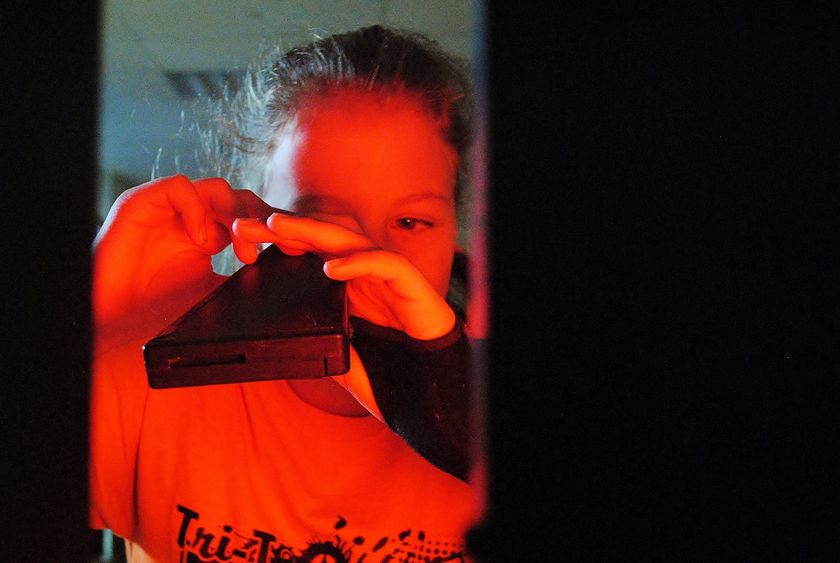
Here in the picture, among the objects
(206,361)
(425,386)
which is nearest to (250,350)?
(206,361)

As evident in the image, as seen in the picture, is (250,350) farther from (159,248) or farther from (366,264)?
(159,248)

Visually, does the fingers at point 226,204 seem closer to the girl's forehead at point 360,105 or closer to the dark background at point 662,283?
the girl's forehead at point 360,105

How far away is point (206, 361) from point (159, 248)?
261 mm

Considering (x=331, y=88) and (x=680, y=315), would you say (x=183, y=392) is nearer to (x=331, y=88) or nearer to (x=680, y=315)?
(x=331, y=88)

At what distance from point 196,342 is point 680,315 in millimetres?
223

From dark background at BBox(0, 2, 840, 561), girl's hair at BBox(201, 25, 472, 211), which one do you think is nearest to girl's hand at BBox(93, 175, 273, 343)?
girl's hair at BBox(201, 25, 472, 211)

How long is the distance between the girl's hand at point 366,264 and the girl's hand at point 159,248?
0.07m

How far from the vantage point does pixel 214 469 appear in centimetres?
59

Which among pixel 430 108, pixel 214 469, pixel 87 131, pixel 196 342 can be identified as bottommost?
pixel 214 469

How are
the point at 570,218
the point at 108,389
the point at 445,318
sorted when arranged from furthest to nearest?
the point at 108,389, the point at 445,318, the point at 570,218

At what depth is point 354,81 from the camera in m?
0.63

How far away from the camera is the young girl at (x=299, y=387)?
0.52 m

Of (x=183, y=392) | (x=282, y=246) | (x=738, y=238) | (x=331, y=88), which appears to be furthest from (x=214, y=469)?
(x=738, y=238)

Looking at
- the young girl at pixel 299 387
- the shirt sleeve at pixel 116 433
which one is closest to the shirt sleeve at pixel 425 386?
the young girl at pixel 299 387
